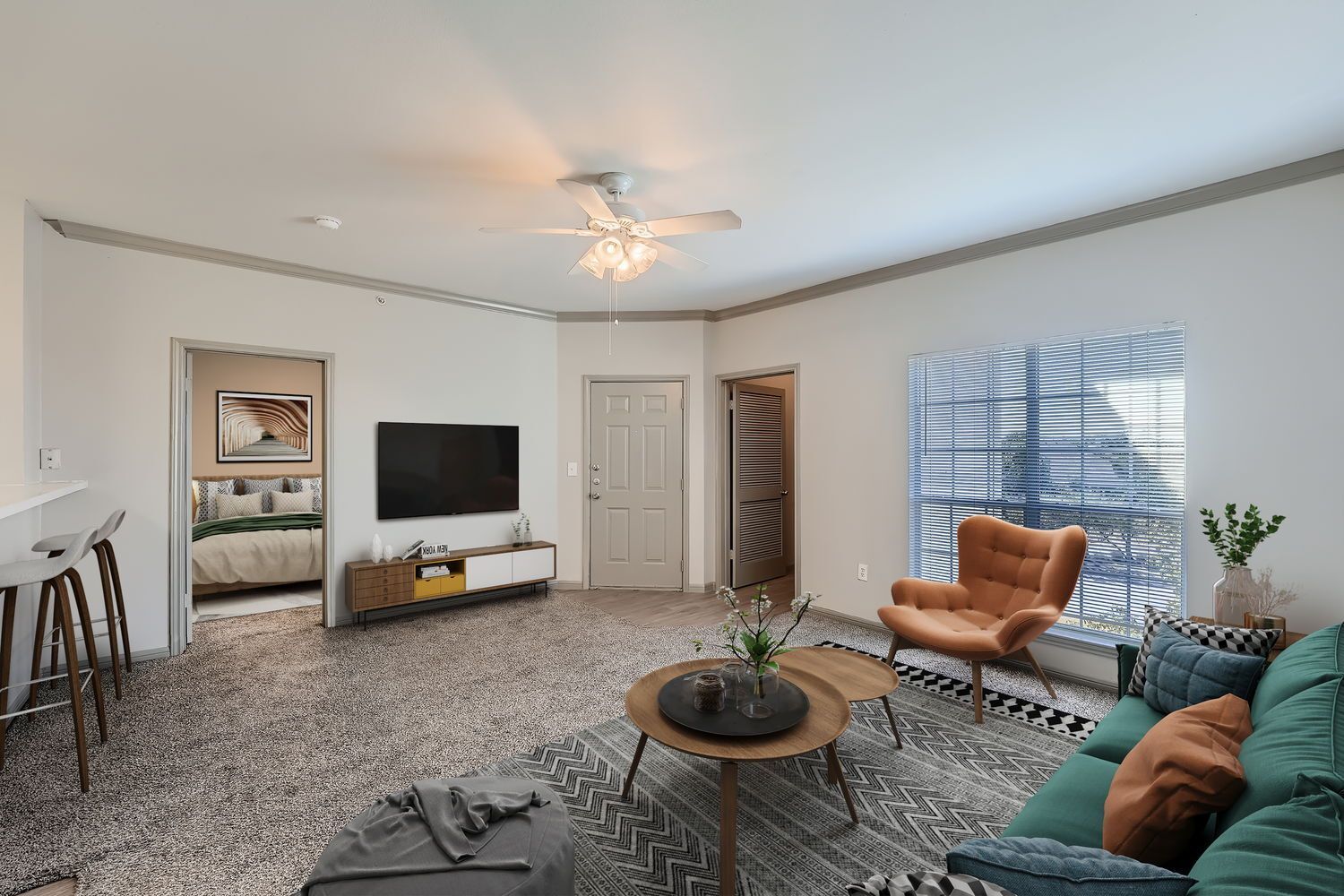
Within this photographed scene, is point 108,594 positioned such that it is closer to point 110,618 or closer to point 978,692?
point 110,618

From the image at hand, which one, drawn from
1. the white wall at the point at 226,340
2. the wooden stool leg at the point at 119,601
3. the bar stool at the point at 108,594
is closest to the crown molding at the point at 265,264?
the white wall at the point at 226,340

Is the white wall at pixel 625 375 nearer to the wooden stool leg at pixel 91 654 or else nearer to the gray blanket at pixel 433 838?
the wooden stool leg at pixel 91 654

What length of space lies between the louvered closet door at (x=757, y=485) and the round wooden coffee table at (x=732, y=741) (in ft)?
10.8

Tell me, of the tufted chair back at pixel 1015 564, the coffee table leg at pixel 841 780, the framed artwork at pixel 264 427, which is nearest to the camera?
the coffee table leg at pixel 841 780

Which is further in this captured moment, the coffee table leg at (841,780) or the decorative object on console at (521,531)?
the decorative object on console at (521,531)

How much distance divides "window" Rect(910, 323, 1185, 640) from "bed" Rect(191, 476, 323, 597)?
5.02 metres

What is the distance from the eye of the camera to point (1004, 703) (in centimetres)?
312

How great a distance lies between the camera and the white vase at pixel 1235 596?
2590mm

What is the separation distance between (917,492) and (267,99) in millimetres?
4130

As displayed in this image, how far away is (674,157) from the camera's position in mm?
2676

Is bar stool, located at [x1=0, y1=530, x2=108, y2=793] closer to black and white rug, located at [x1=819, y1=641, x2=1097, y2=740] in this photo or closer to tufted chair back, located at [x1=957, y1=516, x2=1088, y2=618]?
black and white rug, located at [x1=819, y1=641, x2=1097, y2=740]

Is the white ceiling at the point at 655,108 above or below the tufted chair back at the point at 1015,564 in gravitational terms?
above

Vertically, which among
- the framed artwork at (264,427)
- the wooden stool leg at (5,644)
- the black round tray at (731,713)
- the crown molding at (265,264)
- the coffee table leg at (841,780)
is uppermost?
the crown molding at (265,264)

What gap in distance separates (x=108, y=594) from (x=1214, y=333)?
5.91m
